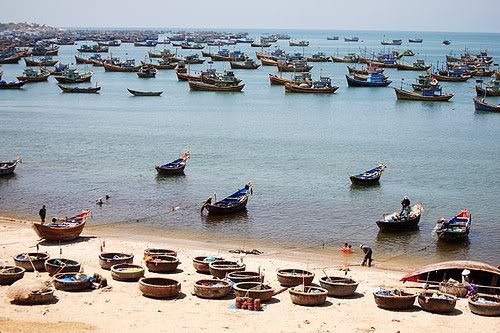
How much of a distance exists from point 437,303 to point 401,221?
1146cm

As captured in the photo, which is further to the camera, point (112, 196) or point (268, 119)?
point (268, 119)

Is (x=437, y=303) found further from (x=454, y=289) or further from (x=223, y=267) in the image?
(x=223, y=267)

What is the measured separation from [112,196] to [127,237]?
7.69m

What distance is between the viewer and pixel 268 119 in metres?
67.9

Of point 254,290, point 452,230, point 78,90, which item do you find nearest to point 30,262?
point 254,290

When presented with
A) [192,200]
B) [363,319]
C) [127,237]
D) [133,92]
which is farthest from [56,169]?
[133,92]

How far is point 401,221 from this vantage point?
3256 cm

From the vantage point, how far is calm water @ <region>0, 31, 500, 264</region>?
34.0m

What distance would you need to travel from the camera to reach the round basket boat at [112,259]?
971 inches

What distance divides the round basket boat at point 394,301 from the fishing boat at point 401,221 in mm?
11061

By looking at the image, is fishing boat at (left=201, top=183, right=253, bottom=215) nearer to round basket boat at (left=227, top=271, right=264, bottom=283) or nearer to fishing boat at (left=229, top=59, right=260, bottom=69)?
round basket boat at (left=227, top=271, right=264, bottom=283)

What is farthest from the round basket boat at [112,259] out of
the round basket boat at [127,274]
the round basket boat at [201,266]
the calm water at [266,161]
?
the calm water at [266,161]

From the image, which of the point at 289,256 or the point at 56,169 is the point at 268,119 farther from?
the point at 289,256

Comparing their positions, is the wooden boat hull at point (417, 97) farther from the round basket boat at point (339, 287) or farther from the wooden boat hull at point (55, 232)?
the round basket boat at point (339, 287)
